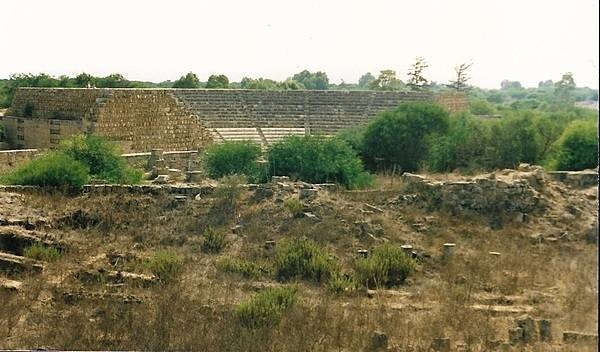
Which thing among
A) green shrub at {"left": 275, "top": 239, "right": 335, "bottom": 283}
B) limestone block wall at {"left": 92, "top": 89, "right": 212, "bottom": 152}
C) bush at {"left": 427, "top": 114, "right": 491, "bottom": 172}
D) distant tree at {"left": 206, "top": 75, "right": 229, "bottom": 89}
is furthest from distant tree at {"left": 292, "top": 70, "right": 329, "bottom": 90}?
green shrub at {"left": 275, "top": 239, "right": 335, "bottom": 283}

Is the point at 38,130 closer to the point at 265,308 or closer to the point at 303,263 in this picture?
the point at 303,263

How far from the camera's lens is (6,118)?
77.2ft

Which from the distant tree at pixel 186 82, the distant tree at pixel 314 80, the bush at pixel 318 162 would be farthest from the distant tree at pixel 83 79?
the distant tree at pixel 314 80

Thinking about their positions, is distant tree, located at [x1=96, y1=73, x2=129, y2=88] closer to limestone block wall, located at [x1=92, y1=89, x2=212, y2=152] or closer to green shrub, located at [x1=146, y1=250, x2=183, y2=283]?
limestone block wall, located at [x1=92, y1=89, x2=212, y2=152]

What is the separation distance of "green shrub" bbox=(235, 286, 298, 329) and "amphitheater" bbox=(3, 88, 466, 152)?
13.4m

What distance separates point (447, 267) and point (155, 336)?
4971 mm

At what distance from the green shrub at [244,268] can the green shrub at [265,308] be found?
55.1 inches

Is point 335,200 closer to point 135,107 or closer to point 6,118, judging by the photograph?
point 135,107

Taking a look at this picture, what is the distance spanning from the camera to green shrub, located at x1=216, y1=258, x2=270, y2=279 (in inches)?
409

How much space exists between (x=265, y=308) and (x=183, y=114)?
51.8 ft

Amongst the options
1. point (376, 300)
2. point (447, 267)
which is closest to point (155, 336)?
point (376, 300)

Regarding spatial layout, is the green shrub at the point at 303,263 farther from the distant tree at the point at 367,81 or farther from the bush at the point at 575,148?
the distant tree at the point at 367,81

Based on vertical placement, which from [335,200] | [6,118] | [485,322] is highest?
[6,118]

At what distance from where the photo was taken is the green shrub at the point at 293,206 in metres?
12.6
